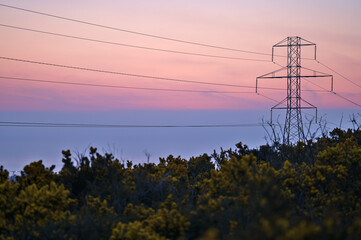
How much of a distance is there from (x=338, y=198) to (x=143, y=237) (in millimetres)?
4002

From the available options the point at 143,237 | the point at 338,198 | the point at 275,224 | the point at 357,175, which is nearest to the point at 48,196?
the point at 143,237

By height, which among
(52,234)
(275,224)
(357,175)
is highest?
(357,175)

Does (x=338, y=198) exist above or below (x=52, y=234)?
above

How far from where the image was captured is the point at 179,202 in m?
7.97

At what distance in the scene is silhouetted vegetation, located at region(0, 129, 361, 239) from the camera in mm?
5391

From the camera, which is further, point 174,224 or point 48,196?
point 48,196

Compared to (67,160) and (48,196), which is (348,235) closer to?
(48,196)

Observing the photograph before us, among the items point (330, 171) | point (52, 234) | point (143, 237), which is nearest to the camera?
point (143, 237)

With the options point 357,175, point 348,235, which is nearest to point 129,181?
point 357,175

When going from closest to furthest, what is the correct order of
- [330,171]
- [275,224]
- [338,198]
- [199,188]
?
[275,224] < [338,198] < [330,171] < [199,188]

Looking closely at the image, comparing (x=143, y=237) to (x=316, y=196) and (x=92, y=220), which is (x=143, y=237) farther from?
(x=316, y=196)

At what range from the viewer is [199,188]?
9273 millimetres

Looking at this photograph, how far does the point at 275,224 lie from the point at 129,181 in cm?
578

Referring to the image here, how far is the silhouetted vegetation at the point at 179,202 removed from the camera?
17.7ft
